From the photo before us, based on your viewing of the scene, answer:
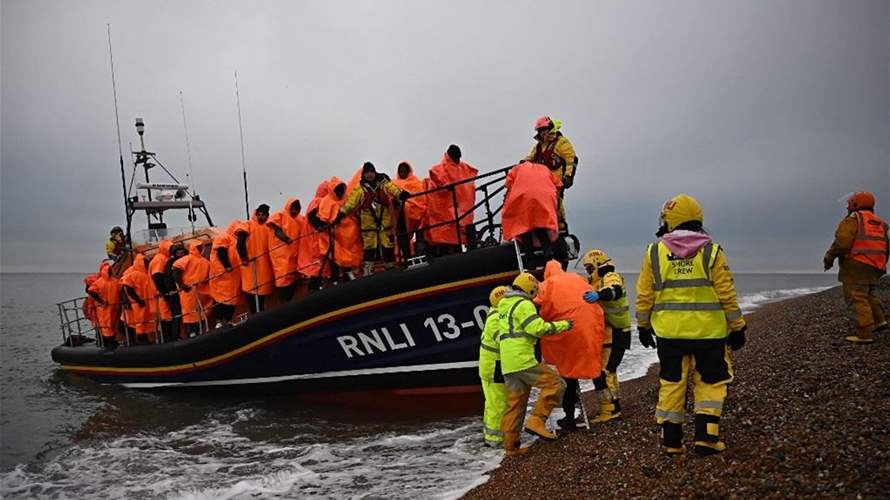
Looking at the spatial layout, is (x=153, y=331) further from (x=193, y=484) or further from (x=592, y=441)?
(x=592, y=441)

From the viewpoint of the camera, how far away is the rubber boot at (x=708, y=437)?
3.18 meters

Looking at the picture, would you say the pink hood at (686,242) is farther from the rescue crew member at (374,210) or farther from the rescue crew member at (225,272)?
the rescue crew member at (225,272)

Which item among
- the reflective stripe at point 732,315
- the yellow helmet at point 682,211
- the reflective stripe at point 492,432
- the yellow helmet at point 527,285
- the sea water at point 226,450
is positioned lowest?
the sea water at point 226,450

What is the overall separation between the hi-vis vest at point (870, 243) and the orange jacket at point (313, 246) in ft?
19.4

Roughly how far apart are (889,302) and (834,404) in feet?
22.3

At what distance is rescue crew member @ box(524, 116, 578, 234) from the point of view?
19.0 ft

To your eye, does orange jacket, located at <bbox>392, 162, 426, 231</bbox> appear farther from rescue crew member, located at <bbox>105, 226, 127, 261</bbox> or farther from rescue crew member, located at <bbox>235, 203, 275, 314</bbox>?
rescue crew member, located at <bbox>105, 226, 127, 261</bbox>

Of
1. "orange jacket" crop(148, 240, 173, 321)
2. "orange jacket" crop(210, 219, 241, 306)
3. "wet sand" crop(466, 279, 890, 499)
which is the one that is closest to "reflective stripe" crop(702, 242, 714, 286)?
"wet sand" crop(466, 279, 890, 499)

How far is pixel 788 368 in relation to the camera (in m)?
4.93

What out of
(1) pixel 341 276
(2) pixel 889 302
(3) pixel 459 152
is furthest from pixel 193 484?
(2) pixel 889 302

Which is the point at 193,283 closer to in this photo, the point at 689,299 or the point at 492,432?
the point at 492,432

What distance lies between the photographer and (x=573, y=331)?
439 centimetres

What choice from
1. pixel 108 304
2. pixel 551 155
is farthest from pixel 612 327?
pixel 108 304

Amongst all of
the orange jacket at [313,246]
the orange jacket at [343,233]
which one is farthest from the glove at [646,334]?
the orange jacket at [313,246]
